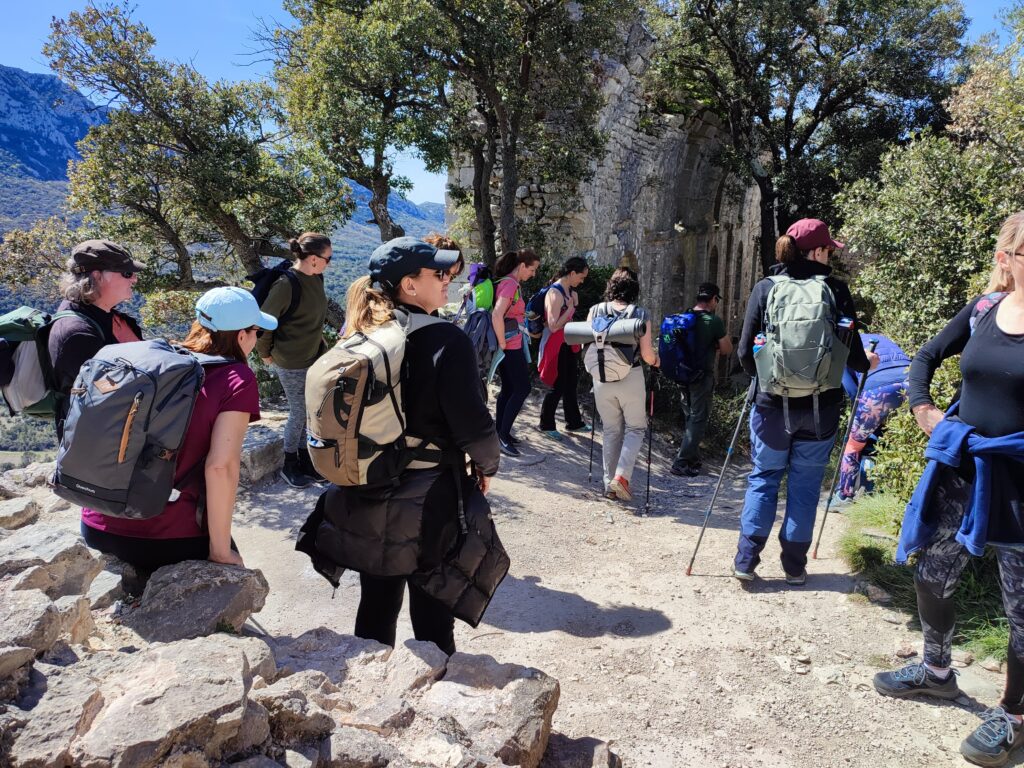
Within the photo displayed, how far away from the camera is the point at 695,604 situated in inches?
150

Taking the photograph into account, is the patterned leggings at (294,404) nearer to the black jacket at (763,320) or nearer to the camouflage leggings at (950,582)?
the black jacket at (763,320)

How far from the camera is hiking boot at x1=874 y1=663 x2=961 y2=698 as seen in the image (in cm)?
280

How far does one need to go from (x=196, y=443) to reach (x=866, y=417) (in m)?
3.98

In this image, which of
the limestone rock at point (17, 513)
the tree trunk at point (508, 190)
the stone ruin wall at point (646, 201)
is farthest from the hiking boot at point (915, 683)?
the stone ruin wall at point (646, 201)

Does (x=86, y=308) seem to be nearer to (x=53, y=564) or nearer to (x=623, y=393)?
(x=53, y=564)

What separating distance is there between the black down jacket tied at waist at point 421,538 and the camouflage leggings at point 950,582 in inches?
63.9

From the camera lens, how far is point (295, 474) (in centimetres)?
547

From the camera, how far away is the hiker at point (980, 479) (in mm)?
2350

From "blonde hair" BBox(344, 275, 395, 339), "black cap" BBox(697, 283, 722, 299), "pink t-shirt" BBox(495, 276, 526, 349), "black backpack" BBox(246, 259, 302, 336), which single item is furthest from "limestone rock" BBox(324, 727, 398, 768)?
"black cap" BBox(697, 283, 722, 299)

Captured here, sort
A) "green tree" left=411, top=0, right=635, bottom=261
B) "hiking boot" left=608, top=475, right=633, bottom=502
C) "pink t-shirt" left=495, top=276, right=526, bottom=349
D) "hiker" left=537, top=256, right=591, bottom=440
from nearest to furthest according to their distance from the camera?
"hiking boot" left=608, top=475, right=633, bottom=502
"pink t-shirt" left=495, top=276, right=526, bottom=349
"hiker" left=537, top=256, right=591, bottom=440
"green tree" left=411, top=0, right=635, bottom=261

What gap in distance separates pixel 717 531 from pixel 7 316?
175 inches

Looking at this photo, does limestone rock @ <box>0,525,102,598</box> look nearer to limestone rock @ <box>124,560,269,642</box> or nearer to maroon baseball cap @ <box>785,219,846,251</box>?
limestone rock @ <box>124,560,269,642</box>

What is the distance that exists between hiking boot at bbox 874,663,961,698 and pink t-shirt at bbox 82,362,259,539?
2.76 m

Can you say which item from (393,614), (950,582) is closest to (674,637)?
(950,582)
